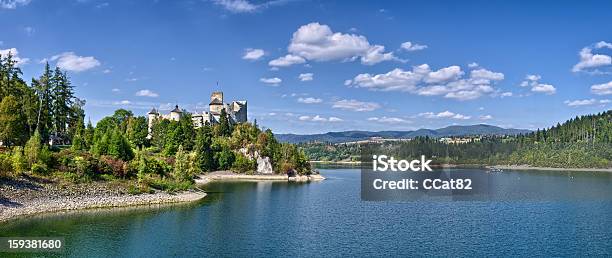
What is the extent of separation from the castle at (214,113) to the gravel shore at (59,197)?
51533 mm

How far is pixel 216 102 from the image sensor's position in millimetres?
114688

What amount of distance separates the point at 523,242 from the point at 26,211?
40872mm

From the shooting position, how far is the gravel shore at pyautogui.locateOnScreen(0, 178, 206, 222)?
40.4 meters

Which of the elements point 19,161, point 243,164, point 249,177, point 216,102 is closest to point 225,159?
point 243,164

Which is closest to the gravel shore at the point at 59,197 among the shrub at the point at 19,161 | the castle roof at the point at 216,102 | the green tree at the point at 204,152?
the shrub at the point at 19,161

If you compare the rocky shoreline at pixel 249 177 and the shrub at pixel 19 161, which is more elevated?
the shrub at pixel 19 161

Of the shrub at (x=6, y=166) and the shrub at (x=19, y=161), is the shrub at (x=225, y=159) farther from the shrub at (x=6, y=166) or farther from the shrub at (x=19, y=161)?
the shrub at (x=6, y=166)

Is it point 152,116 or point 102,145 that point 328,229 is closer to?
point 102,145

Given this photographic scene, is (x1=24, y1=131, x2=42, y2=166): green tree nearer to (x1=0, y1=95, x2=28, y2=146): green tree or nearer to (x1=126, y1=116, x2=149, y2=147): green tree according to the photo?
(x1=0, y1=95, x2=28, y2=146): green tree

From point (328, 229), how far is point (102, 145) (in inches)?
1380

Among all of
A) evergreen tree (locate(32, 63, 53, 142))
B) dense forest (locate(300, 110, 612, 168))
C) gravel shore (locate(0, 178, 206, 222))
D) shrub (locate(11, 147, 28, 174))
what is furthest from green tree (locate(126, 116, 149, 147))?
dense forest (locate(300, 110, 612, 168))

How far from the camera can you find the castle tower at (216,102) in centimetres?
11431

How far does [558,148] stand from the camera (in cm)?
17800

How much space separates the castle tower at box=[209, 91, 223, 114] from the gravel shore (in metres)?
61.0
